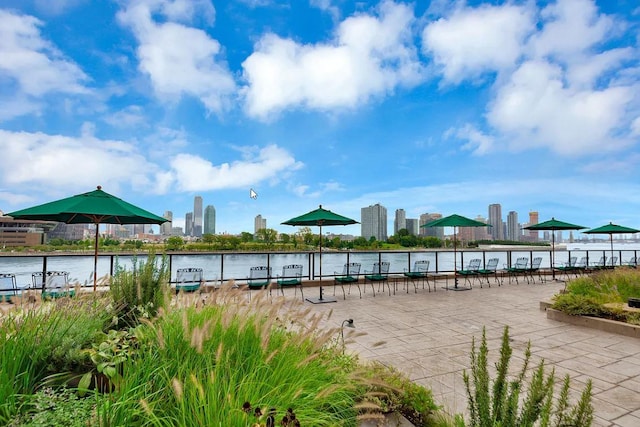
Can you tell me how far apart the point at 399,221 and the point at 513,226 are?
333 inches

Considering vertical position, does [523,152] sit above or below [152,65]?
below

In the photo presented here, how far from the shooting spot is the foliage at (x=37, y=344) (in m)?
1.61

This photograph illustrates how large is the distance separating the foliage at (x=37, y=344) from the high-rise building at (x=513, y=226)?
2640 centimetres

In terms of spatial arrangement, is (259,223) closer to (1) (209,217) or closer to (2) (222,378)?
(1) (209,217)

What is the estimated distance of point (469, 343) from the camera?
14.6 feet

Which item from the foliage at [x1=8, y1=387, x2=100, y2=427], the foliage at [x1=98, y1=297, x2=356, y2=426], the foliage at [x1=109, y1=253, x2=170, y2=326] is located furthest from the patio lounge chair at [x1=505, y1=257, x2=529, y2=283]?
the foliage at [x1=8, y1=387, x2=100, y2=427]

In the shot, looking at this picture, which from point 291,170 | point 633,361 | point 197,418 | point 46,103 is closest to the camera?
point 197,418

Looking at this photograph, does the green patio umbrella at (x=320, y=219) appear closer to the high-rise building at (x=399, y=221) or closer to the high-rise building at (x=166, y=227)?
the high-rise building at (x=166, y=227)

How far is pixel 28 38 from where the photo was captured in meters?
7.09

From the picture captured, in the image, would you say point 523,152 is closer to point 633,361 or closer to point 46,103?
point 633,361

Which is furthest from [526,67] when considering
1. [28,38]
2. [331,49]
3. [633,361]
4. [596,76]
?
[28,38]

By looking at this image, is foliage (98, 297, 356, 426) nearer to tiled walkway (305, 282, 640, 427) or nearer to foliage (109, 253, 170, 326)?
tiled walkway (305, 282, 640, 427)

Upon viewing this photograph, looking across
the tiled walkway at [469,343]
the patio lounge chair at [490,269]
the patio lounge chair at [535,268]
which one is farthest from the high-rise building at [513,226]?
the tiled walkway at [469,343]

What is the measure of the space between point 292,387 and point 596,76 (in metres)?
13.0
